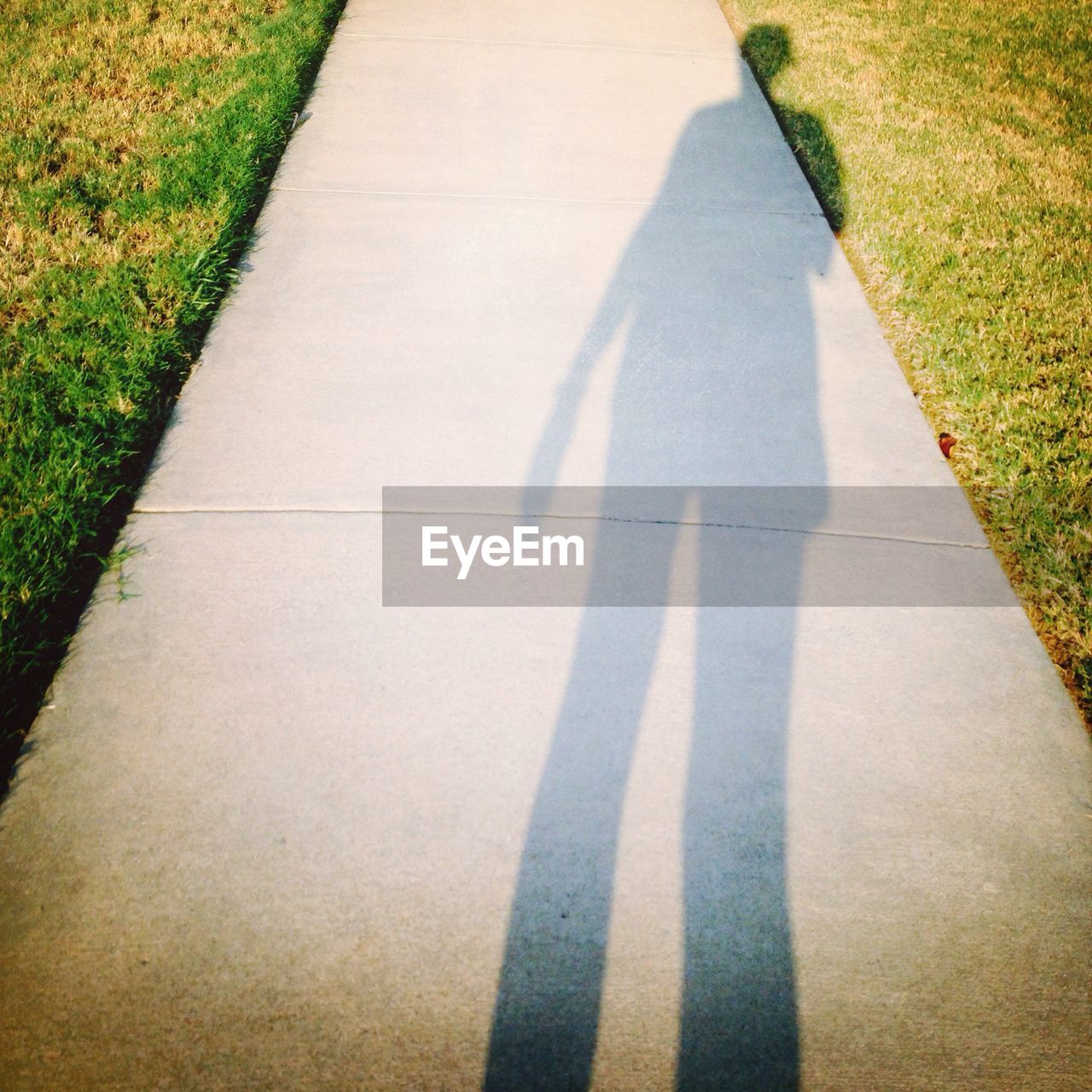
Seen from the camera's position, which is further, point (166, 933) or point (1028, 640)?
point (1028, 640)

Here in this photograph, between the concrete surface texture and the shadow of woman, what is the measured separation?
1 centimetres

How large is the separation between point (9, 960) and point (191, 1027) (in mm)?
439

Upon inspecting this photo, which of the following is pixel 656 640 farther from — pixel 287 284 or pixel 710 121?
pixel 710 121

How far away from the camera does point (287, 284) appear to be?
296 cm

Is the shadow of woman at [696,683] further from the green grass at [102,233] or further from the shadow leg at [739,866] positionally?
the green grass at [102,233]

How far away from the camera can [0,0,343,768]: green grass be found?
2023 millimetres

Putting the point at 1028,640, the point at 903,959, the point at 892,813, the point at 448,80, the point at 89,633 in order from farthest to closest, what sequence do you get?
the point at 448,80
the point at 1028,640
the point at 89,633
the point at 892,813
the point at 903,959

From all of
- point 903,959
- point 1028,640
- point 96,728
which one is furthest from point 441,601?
point 1028,640

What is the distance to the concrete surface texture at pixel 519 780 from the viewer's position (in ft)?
4.57

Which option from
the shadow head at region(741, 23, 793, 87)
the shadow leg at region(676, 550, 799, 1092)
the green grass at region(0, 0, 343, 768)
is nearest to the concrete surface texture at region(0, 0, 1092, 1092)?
the shadow leg at region(676, 550, 799, 1092)
